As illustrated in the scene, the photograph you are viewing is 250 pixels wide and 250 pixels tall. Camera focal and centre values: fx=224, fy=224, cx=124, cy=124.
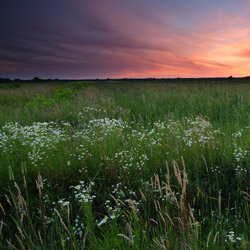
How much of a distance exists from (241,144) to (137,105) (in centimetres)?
587

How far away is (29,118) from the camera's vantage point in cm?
806

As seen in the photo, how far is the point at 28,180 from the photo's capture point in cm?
344

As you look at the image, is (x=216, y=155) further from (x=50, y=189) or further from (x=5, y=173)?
(x=5, y=173)

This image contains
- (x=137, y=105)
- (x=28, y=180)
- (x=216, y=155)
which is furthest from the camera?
(x=137, y=105)

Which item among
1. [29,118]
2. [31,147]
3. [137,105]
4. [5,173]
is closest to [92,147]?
[31,147]

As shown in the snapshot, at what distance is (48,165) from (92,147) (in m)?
0.82

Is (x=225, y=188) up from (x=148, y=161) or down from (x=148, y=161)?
down

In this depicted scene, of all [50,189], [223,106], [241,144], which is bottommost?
[50,189]

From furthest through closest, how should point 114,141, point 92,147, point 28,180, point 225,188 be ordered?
point 114,141, point 92,147, point 28,180, point 225,188

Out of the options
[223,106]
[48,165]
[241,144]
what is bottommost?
[48,165]

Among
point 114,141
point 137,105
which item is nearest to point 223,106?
point 137,105

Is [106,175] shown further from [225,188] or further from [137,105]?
[137,105]

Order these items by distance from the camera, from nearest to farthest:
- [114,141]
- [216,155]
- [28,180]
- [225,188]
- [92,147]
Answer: [225,188] → [28,180] → [216,155] → [92,147] → [114,141]

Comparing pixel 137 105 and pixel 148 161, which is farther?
pixel 137 105
